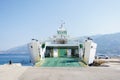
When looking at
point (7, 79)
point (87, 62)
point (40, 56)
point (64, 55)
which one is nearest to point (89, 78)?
point (7, 79)

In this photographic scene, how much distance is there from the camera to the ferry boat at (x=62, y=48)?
3050cm

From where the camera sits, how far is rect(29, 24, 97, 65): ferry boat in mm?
30500

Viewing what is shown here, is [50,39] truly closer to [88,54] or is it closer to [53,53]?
[53,53]

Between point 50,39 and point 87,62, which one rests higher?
point 50,39

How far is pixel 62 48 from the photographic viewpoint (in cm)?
3772

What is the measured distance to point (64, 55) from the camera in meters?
37.1

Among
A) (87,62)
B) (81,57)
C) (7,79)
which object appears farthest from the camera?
(81,57)

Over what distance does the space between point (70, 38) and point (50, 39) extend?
3.58m

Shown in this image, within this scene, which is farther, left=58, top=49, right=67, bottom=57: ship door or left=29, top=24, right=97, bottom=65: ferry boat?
left=58, top=49, right=67, bottom=57: ship door

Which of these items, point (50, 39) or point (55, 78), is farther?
point (50, 39)

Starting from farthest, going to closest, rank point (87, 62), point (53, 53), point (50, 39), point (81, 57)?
point (50, 39) → point (53, 53) → point (81, 57) → point (87, 62)

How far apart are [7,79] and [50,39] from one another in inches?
989

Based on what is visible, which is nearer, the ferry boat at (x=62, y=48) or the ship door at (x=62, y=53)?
the ferry boat at (x=62, y=48)

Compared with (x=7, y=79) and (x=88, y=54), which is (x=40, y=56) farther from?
(x=7, y=79)
